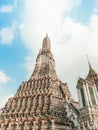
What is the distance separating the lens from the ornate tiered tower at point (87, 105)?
30438 mm

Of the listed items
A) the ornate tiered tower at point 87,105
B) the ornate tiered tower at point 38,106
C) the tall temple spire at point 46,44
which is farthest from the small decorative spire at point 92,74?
the tall temple spire at point 46,44

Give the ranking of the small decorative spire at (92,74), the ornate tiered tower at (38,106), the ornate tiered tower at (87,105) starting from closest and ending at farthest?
the ornate tiered tower at (87,105) → the ornate tiered tower at (38,106) → the small decorative spire at (92,74)

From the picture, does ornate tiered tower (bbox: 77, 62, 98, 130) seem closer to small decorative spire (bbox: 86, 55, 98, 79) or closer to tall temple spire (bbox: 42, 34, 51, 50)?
small decorative spire (bbox: 86, 55, 98, 79)

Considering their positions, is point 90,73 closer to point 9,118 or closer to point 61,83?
point 61,83

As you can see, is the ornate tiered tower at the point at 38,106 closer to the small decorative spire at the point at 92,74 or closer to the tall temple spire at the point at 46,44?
the small decorative spire at the point at 92,74

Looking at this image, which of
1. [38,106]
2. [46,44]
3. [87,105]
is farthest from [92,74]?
[46,44]

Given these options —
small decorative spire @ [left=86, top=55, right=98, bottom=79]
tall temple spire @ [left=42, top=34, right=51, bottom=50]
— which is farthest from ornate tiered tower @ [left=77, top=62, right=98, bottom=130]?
tall temple spire @ [left=42, top=34, right=51, bottom=50]

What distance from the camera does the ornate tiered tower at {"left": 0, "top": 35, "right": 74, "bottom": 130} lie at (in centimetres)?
3750

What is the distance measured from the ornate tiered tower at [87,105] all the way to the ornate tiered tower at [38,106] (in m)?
6.94

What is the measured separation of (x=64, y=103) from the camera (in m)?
44.9

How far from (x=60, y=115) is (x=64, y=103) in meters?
4.84

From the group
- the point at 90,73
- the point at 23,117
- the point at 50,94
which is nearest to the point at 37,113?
the point at 23,117

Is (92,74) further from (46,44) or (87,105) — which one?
(46,44)

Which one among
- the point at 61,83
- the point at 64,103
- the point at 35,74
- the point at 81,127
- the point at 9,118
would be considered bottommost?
the point at 81,127
